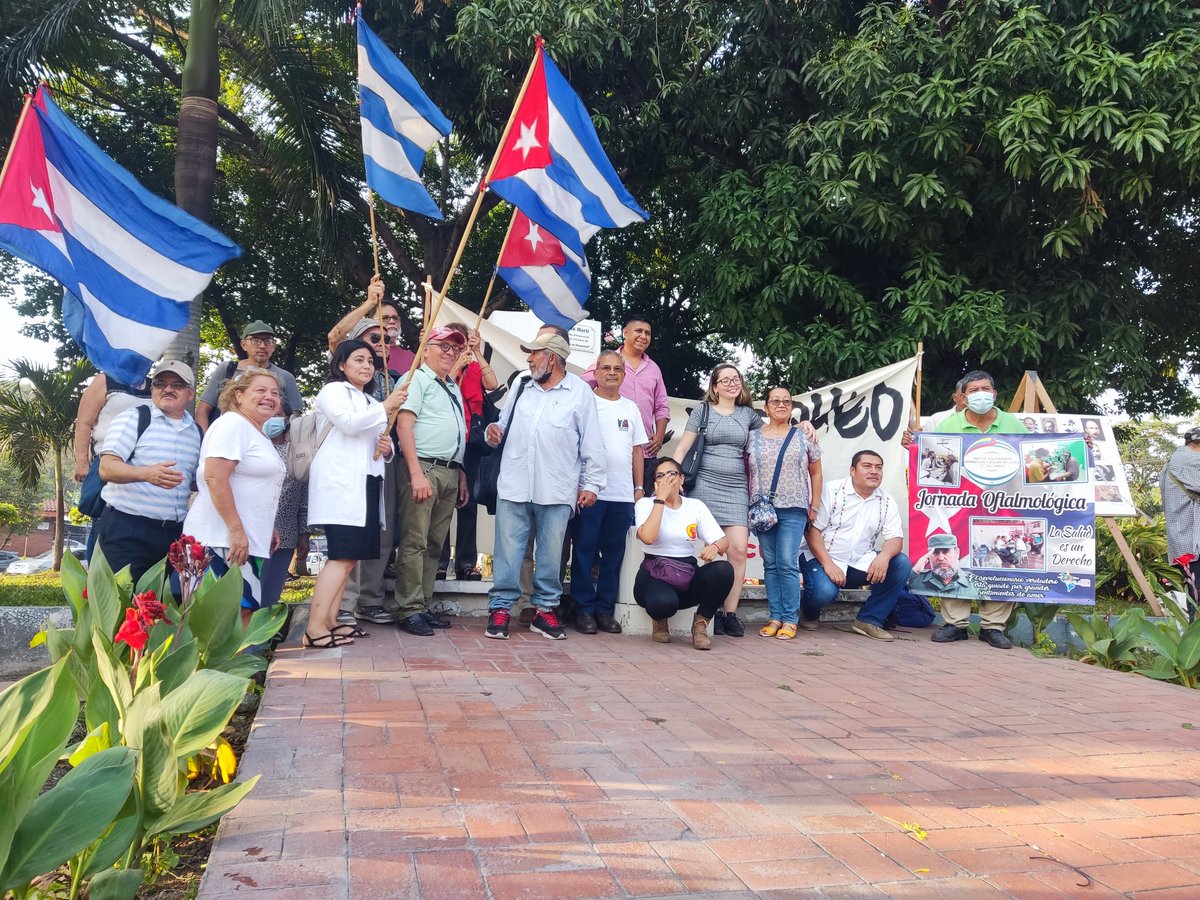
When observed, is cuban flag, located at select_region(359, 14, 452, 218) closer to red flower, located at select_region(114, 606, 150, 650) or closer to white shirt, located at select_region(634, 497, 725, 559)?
white shirt, located at select_region(634, 497, 725, 559)

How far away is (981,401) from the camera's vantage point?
7.02 metres

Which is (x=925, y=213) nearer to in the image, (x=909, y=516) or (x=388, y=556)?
(x=909, y=516)

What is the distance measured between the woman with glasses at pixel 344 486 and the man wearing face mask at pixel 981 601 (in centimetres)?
421

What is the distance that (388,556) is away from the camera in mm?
6148

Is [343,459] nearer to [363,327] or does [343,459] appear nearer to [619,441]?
[363,327]

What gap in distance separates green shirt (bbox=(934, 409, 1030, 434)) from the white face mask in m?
0.15

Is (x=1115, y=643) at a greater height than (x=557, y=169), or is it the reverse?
(x=557, y=169)

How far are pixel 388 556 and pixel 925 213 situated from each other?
6.79 m

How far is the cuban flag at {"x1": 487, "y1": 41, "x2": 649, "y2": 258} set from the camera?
20.1 feet

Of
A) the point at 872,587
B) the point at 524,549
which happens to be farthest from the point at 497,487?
the point at 872,587

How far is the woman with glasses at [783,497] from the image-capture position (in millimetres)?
6672

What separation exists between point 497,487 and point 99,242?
2.64 m

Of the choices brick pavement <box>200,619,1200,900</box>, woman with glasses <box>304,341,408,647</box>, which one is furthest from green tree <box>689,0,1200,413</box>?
woman with glasses <box>304,341,408,647</box>

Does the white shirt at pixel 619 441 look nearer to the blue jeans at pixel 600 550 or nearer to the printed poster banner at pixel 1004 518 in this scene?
the blue jeans at pixel 600 550
